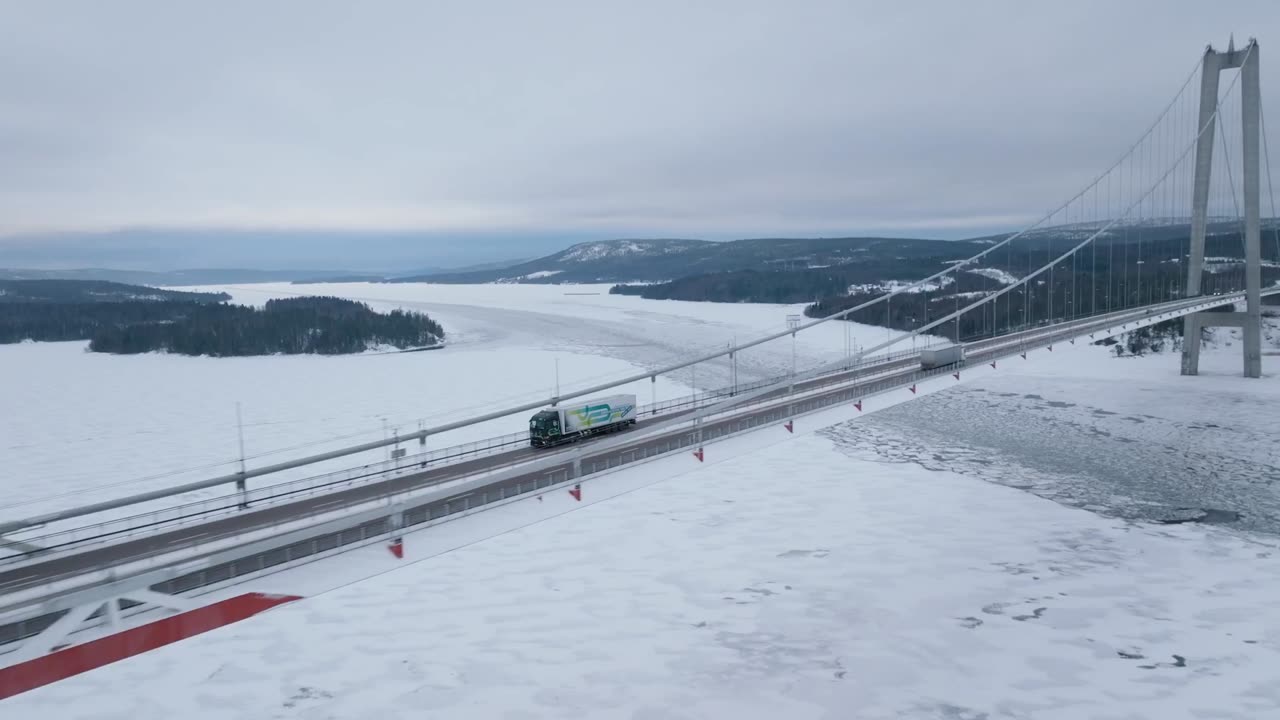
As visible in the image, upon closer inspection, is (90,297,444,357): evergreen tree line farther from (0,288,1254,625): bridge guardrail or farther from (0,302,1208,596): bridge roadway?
(0,302,1208,596): bridge roadway

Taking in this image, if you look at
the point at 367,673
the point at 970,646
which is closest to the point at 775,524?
the point at 970,646

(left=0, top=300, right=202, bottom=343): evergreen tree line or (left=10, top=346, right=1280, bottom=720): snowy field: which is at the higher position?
(left=0, top=300, right=202, bottom=343): evergreen tree line

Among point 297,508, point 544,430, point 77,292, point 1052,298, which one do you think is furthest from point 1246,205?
point 77,292

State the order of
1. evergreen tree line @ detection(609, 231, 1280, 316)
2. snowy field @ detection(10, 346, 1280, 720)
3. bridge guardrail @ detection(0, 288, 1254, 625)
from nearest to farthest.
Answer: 1. bridge guardrail @ detection(0, 288, 1254, 625)
2. snowy field @ detection(10, 346, 1280, 720)
3. evergreen tree line @ detection(609, 231, 1280, 316)

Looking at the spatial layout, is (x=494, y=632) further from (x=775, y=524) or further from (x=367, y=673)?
(x=775, y=524)

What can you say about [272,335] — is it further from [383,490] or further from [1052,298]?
[1052,298]

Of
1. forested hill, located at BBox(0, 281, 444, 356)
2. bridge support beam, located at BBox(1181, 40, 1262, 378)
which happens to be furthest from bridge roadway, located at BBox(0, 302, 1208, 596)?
forested hill, located at BBox(0, 281, 444, 356)

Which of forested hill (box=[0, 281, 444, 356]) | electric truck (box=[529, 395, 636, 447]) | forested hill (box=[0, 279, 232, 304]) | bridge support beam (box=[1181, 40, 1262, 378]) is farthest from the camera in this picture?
forested hill (box=[0, 279, 232, 304])

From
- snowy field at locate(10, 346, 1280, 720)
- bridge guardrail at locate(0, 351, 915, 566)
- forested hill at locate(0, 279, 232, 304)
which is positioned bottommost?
snowy field at locate(10, 346, 1280, 720)
